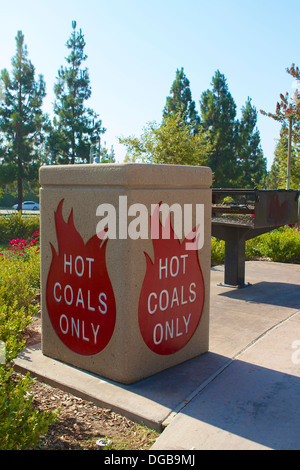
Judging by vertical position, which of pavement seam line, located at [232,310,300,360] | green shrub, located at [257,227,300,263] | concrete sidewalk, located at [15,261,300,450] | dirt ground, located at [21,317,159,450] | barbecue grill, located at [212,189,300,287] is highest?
barbecue grill, located at [212,189,300,287]

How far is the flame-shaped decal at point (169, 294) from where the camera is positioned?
3.55 metres

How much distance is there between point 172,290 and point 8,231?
1702 cm

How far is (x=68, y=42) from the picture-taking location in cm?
3566

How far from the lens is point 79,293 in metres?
3.72

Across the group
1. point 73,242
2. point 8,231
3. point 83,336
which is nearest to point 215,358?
point 83,336

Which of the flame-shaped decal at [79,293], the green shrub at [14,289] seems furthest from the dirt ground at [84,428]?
the green shrub at [14,289]

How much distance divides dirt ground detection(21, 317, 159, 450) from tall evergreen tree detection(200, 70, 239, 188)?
1495 inches

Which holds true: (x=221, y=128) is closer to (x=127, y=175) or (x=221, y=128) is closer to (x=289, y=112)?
(x=289, y=112)

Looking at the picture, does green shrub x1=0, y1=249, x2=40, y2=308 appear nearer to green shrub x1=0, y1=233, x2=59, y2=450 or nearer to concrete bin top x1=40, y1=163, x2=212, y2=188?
green shrub x1=0, y1=233, x2=59, y2=450

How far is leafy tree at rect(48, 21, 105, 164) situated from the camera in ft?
A: 116

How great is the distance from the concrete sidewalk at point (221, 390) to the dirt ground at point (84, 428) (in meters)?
0.07

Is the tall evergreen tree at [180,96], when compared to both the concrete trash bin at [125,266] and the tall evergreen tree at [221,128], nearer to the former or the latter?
the tall evergreen tree at [221,128]
